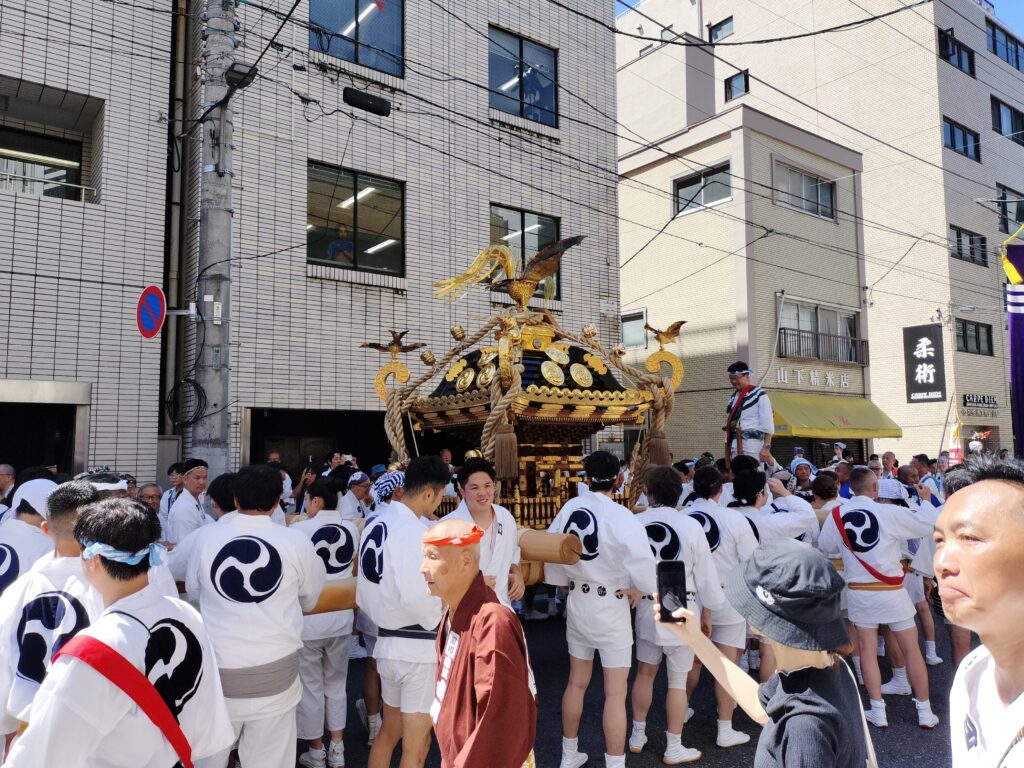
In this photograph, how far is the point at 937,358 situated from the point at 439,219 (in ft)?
42.3

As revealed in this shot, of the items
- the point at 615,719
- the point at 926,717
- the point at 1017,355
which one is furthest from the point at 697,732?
the point at 1017,355

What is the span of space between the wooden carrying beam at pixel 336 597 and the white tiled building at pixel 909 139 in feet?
48.1

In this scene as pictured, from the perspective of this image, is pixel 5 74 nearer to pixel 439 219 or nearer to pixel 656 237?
pixel 439 219

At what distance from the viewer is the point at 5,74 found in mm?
7703

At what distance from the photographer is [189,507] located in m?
5.58

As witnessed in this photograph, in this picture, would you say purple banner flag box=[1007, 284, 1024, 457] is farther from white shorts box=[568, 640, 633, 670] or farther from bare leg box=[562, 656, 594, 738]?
bare leg box=[562, 656, 594, 738]

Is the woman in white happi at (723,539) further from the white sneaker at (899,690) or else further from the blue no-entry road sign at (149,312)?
the blue no-entry road sign at (149,312)

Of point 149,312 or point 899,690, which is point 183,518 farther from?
point 899,690

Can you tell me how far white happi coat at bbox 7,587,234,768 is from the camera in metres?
1.89

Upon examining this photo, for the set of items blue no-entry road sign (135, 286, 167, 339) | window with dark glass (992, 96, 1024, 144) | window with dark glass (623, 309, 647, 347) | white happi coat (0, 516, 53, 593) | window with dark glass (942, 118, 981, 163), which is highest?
window with dark glass (992, 96, 1024, 144)

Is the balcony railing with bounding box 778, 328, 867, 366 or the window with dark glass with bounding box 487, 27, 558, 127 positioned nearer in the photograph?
the window with dark glass with bounding box 487, 27, 558, 127

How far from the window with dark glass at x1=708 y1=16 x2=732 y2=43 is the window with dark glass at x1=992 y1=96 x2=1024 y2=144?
8.11m

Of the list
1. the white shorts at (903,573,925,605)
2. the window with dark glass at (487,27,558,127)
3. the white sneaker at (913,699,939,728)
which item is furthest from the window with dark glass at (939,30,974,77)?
the white sneaker at (913,699,939,728)

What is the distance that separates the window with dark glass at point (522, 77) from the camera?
11.5 meters
